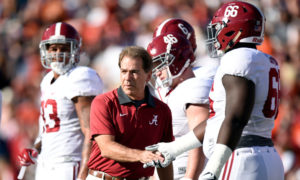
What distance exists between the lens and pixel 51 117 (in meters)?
5.34

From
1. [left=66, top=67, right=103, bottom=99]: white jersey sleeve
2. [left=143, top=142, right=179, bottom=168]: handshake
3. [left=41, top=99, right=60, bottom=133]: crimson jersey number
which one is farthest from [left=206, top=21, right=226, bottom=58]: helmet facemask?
[left=41, top=99, right=60, bottom=133]: crimson jersey number

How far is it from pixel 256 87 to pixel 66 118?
2202 mm

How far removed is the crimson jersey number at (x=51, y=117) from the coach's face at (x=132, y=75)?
52.0 inches

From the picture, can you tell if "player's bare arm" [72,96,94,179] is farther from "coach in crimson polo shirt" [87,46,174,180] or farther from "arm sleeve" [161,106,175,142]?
"arm sleeve" [161,106,175,142]

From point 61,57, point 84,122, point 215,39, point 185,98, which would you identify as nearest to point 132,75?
point 215,39

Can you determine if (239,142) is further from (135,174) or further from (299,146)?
(299,146)

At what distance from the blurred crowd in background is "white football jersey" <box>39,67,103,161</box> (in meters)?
3.32

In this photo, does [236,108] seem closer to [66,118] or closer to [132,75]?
[132,75]

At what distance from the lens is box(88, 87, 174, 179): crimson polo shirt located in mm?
4086

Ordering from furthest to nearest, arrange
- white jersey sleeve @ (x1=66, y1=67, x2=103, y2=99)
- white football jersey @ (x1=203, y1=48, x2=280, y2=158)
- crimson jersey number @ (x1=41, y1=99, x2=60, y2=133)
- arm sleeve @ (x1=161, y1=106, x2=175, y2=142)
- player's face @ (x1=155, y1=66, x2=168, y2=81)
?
crimson jersey number @ (x1=41, y1=99, x2=60, y2=133) → white jersey sleeve @ (x1=66, y1=67, x2=103, y2=99) → player's face @ (x1=155, y1=66, x2=168, y2=81) → arm sleeve @ (x1=161, y1=106, x2=175, y2=142) → white football jersey @ (x1=203, y1=48, x2=280, y2=158)

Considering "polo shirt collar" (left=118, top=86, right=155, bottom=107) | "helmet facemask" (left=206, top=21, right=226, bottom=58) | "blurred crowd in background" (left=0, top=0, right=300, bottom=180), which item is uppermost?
"helmet facemask" (left=206, top=21, right=226, bottom=58)

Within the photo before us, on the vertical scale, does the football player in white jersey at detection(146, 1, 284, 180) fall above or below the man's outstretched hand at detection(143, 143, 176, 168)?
above

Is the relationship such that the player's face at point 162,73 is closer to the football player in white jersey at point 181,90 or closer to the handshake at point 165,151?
the football player in white jersey at point 181,90

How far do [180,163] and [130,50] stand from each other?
118cm
